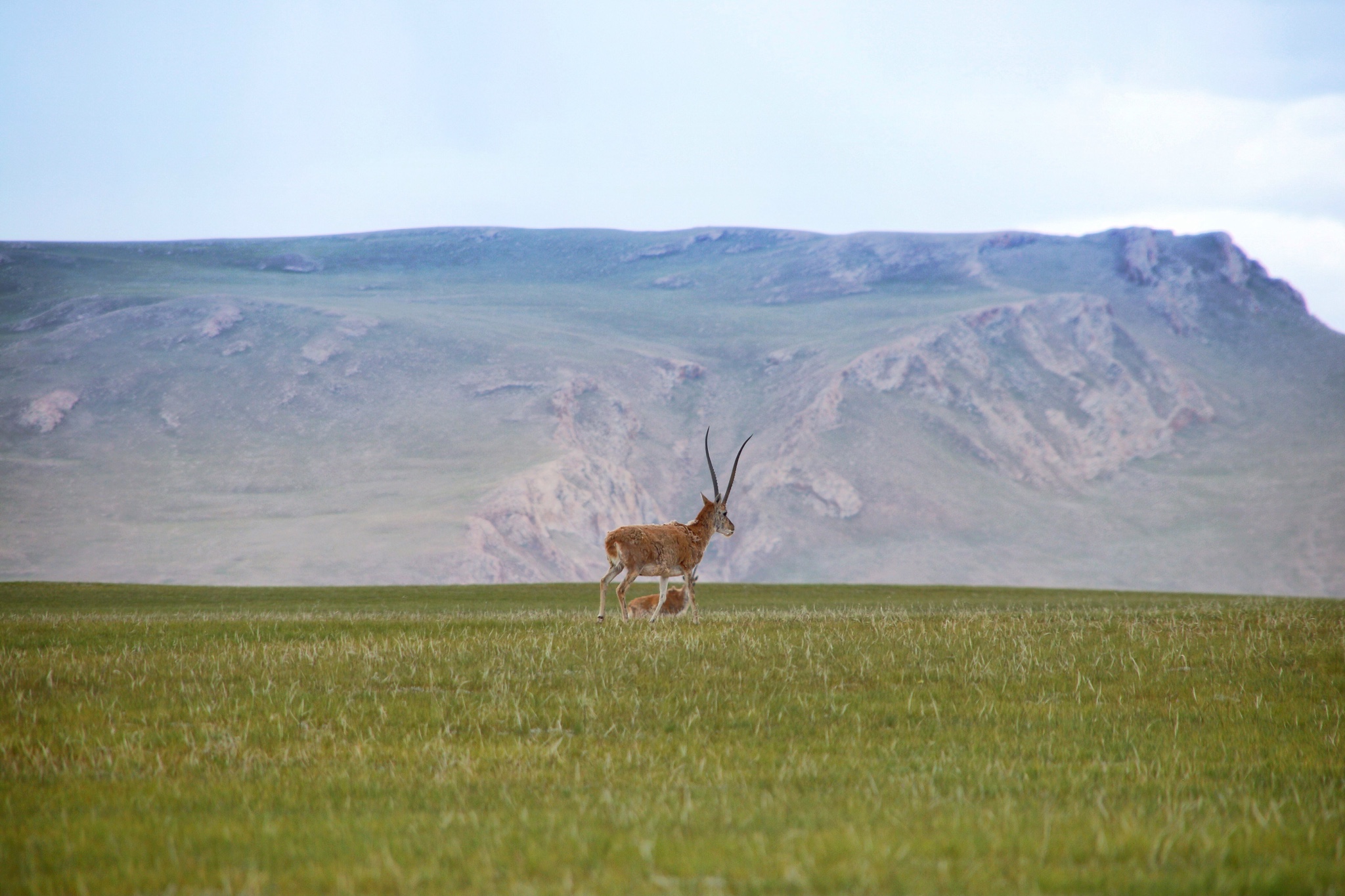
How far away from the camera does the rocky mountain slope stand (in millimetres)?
115125

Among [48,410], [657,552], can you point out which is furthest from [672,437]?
[657,552]

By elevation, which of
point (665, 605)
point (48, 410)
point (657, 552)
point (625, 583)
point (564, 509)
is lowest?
point (564, 509)

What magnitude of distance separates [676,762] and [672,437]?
136 metres

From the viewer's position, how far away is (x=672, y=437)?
145 meters

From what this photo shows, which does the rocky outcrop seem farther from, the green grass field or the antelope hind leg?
the antelope hind leg

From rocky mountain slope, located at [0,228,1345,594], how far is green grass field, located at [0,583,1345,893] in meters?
90.6

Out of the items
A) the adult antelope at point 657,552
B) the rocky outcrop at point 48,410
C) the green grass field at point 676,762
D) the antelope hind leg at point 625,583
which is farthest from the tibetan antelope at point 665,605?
the rocky outcrop at point 48,410

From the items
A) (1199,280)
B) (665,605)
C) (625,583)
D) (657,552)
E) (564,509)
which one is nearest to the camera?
(657,552)

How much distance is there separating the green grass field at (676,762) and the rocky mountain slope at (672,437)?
90640mm

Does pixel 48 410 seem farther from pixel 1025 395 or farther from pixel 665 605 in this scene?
pixel 665 605

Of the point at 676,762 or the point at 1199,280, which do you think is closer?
the point at 676,762

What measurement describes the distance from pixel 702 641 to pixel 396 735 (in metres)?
6.75

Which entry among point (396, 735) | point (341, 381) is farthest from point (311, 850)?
point (341, 381)

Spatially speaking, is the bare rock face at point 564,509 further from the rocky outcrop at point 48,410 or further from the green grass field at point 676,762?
the green grass field at point 676,762
